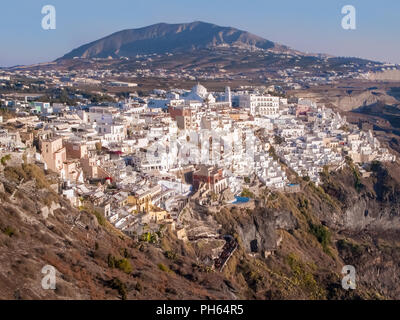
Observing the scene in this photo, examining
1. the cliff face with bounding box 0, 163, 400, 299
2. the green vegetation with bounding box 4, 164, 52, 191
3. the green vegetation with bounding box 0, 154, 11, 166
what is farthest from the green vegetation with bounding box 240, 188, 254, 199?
the green vegetation with bounding box 0, 154, 11, 166

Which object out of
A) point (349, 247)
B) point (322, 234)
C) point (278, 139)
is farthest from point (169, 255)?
point (278, 139)

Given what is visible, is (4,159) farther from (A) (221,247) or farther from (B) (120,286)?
(A) (221,247)

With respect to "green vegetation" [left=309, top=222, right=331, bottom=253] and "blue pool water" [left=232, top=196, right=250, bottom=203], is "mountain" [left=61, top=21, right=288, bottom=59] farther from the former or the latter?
"blue pool water" [left=232, top=196, right=250, bottom=203]

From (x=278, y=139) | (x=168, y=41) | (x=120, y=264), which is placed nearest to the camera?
(x=120, y=264)

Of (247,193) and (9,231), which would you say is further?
(247,193)

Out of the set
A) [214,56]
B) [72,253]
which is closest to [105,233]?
[72,253]
